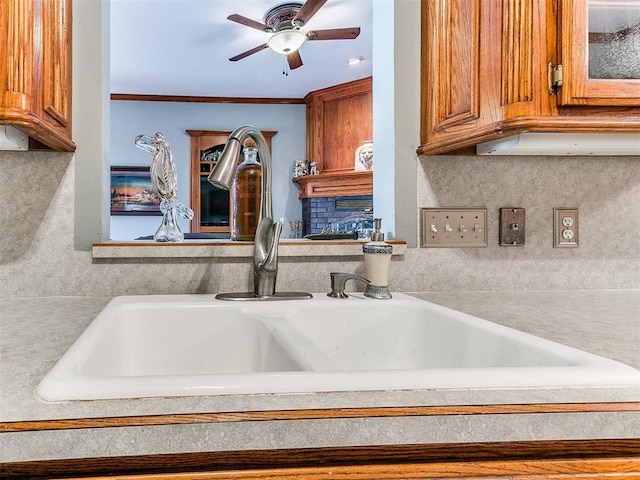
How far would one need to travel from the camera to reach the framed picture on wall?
523 cm

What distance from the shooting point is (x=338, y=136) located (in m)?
5.00

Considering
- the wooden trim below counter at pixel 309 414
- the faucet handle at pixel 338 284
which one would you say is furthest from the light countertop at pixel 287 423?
the faucet handle at pixel 338 284

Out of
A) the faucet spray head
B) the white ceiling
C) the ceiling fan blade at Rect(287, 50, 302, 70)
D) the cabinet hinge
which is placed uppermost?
the white ceiling

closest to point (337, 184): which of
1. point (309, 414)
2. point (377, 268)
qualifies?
point (377, 268)

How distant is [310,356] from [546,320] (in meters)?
0.48

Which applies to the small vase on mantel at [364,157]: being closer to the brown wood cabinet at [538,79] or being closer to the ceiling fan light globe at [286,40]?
the ceiling fan light globe at [286,40]

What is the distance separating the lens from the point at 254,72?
4.55 m

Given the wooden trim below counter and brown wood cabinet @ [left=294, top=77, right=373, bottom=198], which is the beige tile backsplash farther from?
brown wood cabinet @ [left=294, top=77, right=373, bottom=198]

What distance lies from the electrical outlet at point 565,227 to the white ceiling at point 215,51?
2.70 meters

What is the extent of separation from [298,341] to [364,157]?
4.19 m

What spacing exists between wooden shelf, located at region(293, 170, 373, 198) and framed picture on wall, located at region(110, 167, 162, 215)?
1.87m

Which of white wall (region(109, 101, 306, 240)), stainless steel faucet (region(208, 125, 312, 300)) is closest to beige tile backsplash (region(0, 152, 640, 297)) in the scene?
stainless steel faucet (region(208, 125, 312, 300))

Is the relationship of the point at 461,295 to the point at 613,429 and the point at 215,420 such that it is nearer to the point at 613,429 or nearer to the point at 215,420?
the point at 613,429

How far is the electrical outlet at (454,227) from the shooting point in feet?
3.71
